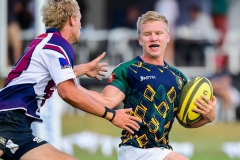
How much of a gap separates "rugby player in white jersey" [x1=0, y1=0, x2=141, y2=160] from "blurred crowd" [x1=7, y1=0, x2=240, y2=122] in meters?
11.7

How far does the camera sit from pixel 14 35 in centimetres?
1970

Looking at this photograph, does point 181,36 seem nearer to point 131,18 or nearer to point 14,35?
point 131,18

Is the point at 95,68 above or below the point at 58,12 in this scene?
below

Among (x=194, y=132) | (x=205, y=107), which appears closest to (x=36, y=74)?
(x=205, y=107)

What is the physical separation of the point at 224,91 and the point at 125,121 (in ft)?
38.4

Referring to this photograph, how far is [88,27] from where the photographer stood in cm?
2127

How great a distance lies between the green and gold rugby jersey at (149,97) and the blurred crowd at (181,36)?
35.7ft

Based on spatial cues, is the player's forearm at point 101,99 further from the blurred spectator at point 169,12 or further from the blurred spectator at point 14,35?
the blurred spectator at point 14,35

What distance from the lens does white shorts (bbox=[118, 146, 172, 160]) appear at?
802 centimetres

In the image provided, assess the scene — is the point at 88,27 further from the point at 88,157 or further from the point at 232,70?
the point at 88,157

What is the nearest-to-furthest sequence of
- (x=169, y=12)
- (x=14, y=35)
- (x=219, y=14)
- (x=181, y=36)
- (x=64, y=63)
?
(x=64, y=63), (x=169, y=12), (x=14, y=35), (x=181, y=36), (x=219, y=14)

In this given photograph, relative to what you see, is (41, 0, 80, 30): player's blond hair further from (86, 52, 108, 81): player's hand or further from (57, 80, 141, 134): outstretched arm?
(86, 52, 108, 81): player's hand

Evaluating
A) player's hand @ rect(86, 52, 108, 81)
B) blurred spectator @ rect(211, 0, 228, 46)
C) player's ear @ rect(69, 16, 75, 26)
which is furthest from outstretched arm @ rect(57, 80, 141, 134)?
blurred spectator @ rect(211, 0, 228, 46)

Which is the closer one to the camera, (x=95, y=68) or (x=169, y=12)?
(x=95, y=68)
